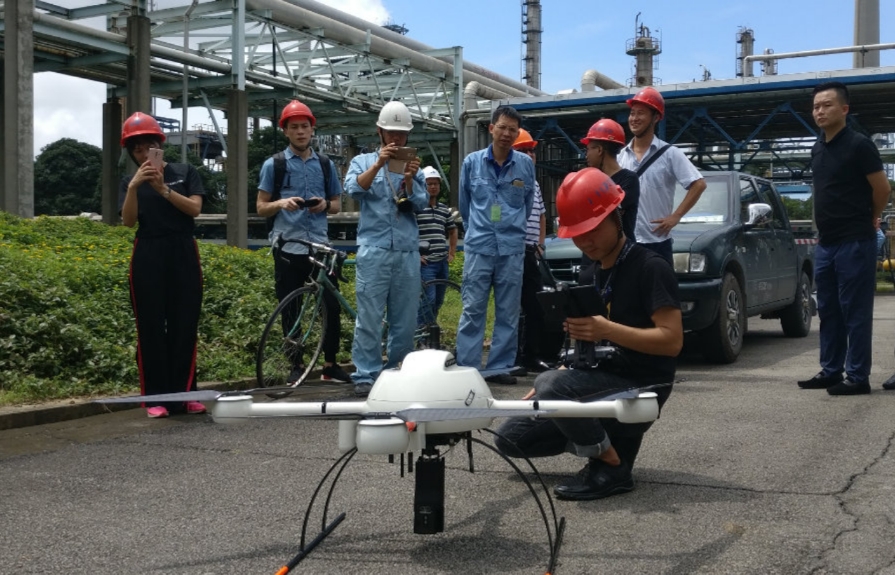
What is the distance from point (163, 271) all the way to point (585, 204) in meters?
3.63

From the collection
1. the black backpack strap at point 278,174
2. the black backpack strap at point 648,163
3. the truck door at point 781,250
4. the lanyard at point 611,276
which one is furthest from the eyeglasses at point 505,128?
the truck door at point 781,250

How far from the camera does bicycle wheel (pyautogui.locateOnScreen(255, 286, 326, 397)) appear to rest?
26.0ft

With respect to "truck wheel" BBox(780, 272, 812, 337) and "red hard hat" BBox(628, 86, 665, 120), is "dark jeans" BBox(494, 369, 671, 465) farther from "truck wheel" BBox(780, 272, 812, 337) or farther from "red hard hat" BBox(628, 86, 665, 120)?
"truck wheel" BBox(780, 272, 812, 337)

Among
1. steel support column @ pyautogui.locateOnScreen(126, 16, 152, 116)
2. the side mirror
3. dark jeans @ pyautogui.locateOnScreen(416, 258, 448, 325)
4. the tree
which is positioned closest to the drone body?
dark jeans @ pyautogui.locateOnScreen(416, 258, 448, 325)

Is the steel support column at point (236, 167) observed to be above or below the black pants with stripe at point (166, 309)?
above

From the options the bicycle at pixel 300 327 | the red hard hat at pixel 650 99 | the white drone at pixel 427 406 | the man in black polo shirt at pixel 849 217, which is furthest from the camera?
the bicycle at pixel 300 327

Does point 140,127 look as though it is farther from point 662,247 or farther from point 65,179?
point 65,179

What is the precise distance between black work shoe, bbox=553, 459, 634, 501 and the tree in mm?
63333

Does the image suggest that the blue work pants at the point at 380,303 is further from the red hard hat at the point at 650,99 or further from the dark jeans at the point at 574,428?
the dark jeans at the point at 574,428

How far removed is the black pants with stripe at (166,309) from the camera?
6.98 meters

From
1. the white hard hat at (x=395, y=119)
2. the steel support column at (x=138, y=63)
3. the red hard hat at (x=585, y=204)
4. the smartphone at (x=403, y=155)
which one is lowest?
the red hard hat at (x=585, y=204)

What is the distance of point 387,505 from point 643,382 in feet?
4.04

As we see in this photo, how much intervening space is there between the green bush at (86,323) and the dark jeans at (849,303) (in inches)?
178

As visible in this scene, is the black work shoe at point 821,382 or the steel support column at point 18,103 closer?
the black work shoe at point 821,382
